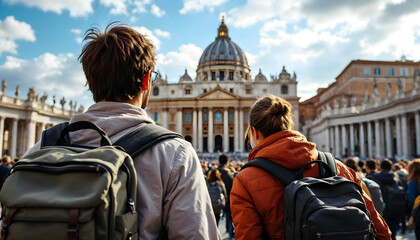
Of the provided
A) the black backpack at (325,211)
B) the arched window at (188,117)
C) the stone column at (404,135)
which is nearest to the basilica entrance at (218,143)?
the arched window at (188,117)

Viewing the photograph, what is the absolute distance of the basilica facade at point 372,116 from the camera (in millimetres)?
32094

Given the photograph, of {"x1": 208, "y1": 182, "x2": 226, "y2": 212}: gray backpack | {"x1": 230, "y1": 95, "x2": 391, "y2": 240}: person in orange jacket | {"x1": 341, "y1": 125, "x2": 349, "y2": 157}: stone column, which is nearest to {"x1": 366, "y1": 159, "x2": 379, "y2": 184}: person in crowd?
{"x1": 208, "y1": 182, "x2": 226, "y2": 212}: gray backpack

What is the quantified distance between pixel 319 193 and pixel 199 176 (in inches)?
39.0

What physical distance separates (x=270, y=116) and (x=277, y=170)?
591 mm

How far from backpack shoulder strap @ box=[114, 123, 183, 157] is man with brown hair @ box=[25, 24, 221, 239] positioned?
39mm

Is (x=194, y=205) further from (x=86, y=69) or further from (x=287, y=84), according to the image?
(x=287, y=84)

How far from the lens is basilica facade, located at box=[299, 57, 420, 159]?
105 ft

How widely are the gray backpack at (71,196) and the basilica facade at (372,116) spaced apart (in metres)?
32.7

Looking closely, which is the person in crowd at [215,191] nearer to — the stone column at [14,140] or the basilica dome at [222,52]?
the stone column at [14,140]

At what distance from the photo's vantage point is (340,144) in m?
47.0

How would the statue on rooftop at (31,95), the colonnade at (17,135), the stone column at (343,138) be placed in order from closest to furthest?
the colonnade at (17,135) < the statue on rooftop at (31,95) < the stone column at (343,138)

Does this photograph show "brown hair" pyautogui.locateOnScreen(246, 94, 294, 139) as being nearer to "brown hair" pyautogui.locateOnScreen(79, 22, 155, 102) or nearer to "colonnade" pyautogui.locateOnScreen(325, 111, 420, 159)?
"brown hair" pyautogui.locateOnScreen(79, 22, 155, 102)

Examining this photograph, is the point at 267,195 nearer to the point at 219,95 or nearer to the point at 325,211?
the point at 325,211

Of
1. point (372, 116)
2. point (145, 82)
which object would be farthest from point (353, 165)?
point (372, 116)
